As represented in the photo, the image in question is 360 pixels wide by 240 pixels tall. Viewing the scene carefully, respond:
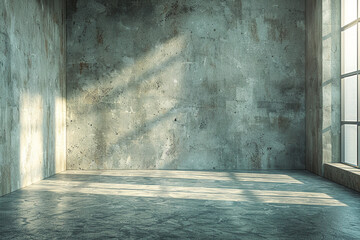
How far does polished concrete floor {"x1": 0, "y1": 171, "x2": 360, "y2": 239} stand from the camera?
492cm

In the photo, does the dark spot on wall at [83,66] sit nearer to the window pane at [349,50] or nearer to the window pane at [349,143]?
the window pane at [349,50]

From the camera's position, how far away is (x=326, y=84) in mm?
10039

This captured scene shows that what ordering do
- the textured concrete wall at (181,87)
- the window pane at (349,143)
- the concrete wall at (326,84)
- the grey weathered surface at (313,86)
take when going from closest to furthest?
the window pane at (349,143)
the concrete wall at (326,84)
the grey weathered surface at (313,86)
the textured concrete wall at (181,87)

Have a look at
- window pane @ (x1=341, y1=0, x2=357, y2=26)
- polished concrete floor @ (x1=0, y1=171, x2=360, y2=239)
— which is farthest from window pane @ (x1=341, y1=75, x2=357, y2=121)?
polished concrete floor @ (x1=0, y1=171, x2=360, y2=239)

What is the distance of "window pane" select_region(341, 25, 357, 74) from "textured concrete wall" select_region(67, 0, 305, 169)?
199cm

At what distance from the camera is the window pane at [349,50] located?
8.93 m

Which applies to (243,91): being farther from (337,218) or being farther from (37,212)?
(37,212)

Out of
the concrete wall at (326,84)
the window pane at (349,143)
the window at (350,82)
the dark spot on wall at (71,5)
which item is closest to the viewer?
the window at (350,82)

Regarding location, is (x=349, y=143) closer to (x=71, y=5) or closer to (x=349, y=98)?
(x=349, y=98)

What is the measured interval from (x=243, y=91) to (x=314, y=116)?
2222 millimetres

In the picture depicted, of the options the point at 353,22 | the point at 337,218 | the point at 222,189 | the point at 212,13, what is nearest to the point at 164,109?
the point at 212,13

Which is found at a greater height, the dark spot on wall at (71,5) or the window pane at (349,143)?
the dark spot on wall at (71,5)

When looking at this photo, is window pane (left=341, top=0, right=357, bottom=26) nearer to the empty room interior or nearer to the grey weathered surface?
the empty room interior

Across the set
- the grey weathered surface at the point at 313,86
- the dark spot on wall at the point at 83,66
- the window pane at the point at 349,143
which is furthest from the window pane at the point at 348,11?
the dark spot on wall at the point at 83,66
